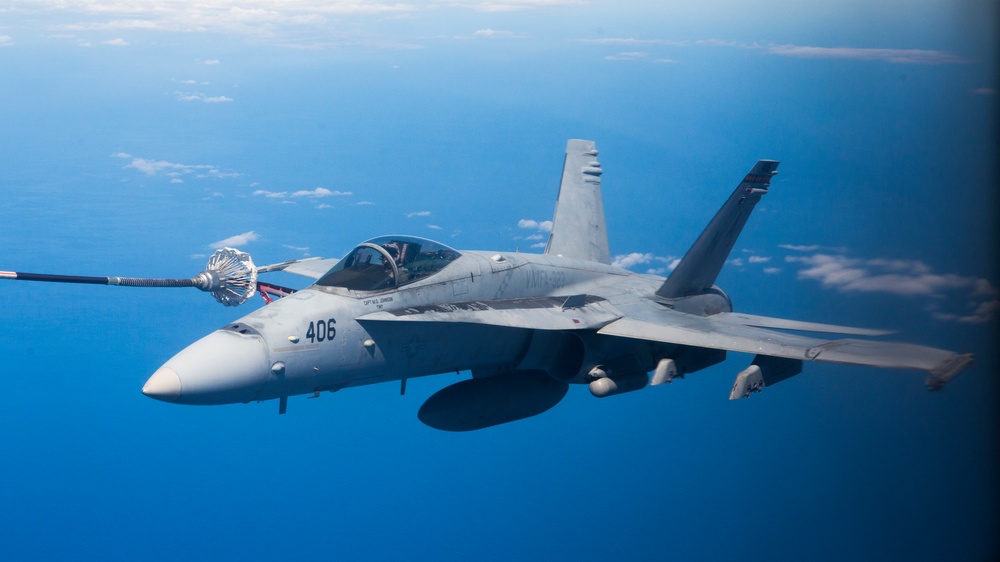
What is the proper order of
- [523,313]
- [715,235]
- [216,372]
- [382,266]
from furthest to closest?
[715,235], [523,313], [382,266], [216,372]

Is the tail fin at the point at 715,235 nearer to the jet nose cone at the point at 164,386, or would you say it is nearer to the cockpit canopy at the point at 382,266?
the cockpit canopy at the point at 382,266

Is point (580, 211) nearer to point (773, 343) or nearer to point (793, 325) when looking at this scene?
point (793, 325)

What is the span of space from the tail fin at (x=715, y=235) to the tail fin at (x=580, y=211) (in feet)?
7.12

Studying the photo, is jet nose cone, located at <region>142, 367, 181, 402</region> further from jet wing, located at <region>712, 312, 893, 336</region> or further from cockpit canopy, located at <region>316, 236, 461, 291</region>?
jet wing, located at <region>712, 312, 893, 336</region>

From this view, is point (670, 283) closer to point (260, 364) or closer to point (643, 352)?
point (643, 352)

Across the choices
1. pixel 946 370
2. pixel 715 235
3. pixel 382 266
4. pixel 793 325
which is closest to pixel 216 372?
pixel 382 266

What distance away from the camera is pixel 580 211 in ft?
37.1

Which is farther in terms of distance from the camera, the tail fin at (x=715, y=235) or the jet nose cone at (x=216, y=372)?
the tail fin at (x=715, y=235)

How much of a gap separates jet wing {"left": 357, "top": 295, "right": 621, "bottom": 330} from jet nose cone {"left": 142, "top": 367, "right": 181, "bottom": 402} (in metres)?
1.54

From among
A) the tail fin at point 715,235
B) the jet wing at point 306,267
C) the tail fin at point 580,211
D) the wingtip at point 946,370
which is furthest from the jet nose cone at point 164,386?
the tail fin at point 580,211

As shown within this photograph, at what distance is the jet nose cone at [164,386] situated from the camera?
5.89m

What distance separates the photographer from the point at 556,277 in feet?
28.9

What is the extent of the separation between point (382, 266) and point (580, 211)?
15.1 feet

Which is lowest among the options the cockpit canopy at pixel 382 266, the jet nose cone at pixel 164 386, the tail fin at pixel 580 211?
the jet nose cone at pixel 164 386
